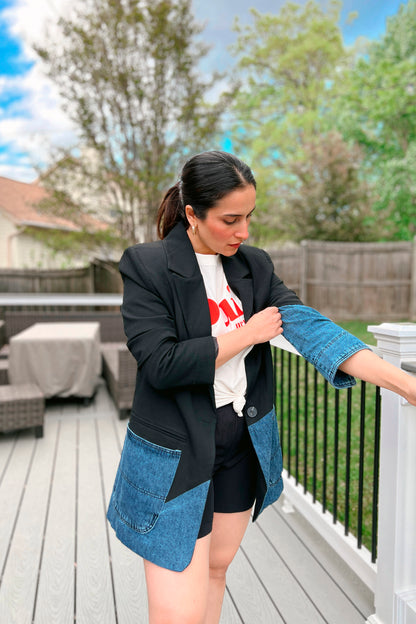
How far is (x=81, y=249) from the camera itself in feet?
35.4

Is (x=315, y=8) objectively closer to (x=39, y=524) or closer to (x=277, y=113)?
(x=277, y=113)

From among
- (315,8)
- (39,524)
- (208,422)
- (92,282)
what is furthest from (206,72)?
(315,8)

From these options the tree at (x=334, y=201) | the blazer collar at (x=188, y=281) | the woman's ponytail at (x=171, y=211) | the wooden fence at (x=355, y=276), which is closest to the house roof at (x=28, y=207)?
Result: the wooden fence at (x=355, y=276)

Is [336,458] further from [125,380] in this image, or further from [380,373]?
[125,380]

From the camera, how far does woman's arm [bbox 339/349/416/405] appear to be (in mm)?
983

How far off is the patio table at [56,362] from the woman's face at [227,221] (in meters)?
3.65

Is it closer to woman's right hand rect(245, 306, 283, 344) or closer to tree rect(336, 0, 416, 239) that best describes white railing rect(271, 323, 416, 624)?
woman's right hand rect(245, 306, 283, 344)

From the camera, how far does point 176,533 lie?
105 centimetres

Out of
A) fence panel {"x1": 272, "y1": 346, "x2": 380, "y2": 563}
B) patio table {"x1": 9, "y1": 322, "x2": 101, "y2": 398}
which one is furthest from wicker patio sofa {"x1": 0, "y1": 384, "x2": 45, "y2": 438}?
fence panel {"x1": 272, "y1": 346, "x2": 380, "y2": 563}

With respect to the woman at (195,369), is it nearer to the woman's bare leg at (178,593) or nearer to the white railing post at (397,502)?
the woman's bare leg at (178,593)

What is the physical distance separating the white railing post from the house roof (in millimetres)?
9631

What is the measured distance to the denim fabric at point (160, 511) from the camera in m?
1.04

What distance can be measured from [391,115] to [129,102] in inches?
287

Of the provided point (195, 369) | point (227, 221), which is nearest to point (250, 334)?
point (195, 369)
